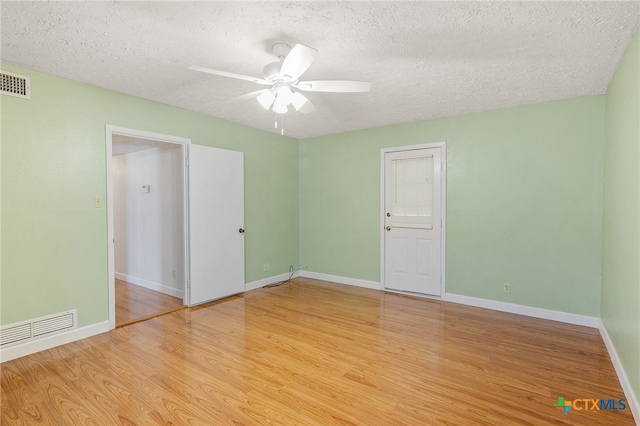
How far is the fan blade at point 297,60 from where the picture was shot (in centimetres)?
190

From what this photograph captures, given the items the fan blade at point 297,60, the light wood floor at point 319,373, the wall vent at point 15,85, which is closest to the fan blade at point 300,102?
the fan blade at point 297,60

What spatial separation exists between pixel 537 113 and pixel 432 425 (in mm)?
3391

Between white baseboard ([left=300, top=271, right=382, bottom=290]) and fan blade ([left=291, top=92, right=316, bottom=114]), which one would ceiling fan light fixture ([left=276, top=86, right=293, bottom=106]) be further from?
white baseboard ([left=300, top=271, right=382, bottom=290])

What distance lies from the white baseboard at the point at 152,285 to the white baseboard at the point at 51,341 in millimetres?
1188

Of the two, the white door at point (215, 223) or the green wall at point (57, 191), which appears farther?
the white door at point (215, 223)

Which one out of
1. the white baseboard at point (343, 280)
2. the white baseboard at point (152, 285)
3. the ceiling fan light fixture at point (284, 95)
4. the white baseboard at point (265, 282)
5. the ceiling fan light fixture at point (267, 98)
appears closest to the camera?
the ceiling fan light fixture at point (284, 95)

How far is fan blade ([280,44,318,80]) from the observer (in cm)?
190

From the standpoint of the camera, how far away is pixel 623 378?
2.19m

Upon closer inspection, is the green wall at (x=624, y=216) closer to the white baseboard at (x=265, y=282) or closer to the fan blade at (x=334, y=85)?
the fan blade at (x=334, y=85)

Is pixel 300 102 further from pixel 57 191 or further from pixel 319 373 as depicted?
pixel 57 191

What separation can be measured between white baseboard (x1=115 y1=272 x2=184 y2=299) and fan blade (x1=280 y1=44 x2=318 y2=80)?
3.34 metres

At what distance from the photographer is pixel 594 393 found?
7.02 ft

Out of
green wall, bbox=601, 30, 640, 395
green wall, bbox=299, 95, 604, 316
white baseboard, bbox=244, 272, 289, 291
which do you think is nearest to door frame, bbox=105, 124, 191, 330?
white baseboard, bbox=244, 272, 289, 291

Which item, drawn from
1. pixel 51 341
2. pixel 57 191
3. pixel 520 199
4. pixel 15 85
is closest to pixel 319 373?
pixel 51 341
